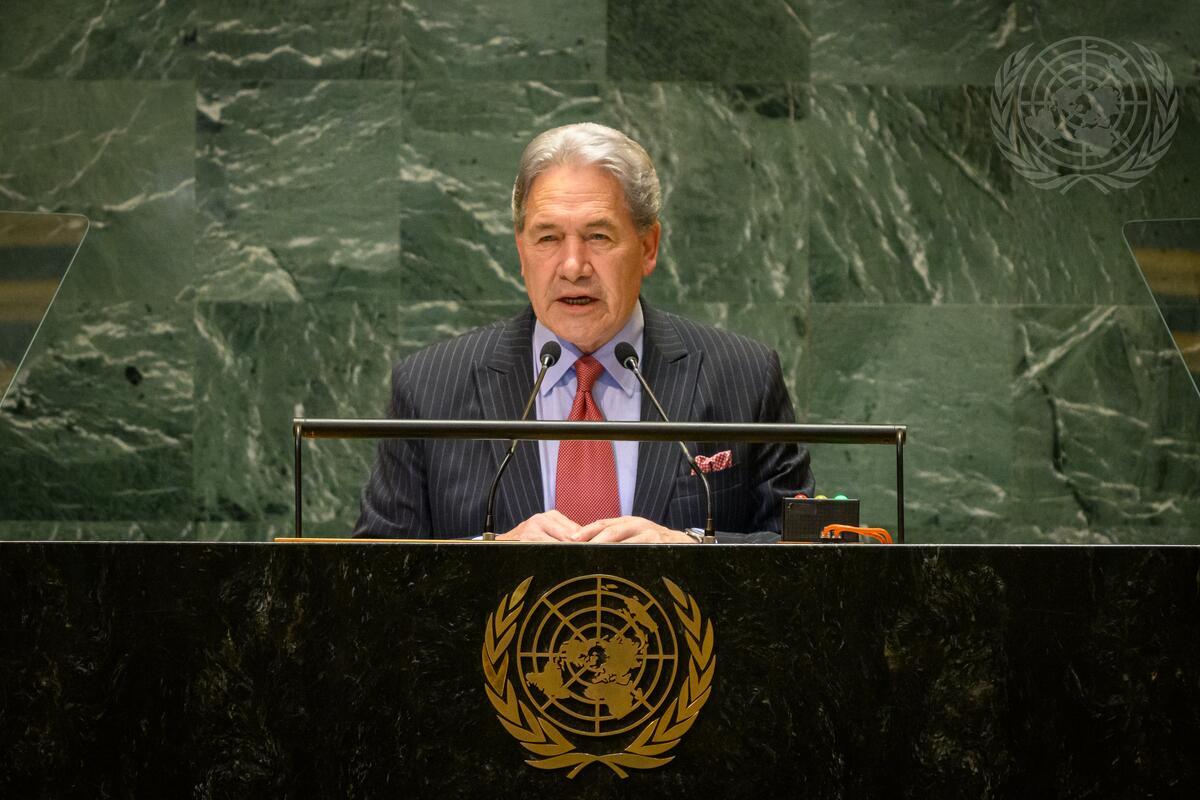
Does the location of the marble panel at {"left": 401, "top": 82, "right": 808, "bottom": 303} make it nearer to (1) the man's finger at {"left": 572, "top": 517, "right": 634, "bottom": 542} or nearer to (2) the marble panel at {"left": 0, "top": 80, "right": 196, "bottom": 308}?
(2) the marble panel at {"left": 0, "top": 80, "right": 196, "bottom": 308}

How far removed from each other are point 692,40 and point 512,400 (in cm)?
186

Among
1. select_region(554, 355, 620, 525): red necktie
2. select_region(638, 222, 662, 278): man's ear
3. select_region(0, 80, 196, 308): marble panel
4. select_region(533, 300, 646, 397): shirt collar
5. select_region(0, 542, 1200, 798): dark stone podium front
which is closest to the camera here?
select_region(0, 542, 1200, 798): dark stone podium front

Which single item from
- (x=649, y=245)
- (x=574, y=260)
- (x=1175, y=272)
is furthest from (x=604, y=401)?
(x=1175, y=272)

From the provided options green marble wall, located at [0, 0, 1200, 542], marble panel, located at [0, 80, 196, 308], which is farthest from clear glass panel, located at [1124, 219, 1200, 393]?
marble panel, located at [0, 80, 196, 308]

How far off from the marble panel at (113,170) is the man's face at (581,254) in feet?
5.74

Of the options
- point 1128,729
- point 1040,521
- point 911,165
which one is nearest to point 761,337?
point 911,165

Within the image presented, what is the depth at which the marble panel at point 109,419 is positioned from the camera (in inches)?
169

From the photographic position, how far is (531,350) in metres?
3.05

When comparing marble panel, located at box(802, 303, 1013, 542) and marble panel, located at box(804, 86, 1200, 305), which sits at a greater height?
marble panel, located at box(804, 86, 1200, 305)

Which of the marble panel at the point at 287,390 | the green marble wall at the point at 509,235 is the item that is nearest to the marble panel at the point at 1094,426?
the green marble wall at the point at 509,235

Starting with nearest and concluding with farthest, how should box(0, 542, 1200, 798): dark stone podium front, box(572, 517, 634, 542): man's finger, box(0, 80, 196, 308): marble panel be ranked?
box(0, 542, 1200, 798): dark stone podium front
box(572, 517, 634, 542): man's finger
box(0, 80, 196, 308): marble panel

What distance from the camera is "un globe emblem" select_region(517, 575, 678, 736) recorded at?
172 cm

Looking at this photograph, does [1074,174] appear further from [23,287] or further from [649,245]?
[23,287]

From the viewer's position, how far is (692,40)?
435 centimetres
